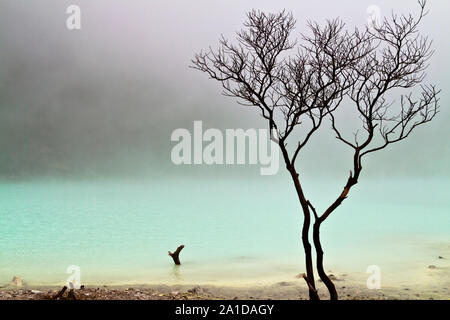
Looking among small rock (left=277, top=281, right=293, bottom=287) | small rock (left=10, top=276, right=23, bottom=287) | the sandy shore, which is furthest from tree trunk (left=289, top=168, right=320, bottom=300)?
small rock (left=10, top=276, right=23, bottom=287)

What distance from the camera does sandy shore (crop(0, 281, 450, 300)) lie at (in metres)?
9.16

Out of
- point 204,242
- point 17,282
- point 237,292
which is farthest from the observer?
point 204,242

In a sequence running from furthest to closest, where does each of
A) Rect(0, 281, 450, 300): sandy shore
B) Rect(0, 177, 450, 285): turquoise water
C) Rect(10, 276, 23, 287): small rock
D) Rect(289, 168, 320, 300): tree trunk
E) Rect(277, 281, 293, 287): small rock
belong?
Rect(0, 177, 450, 285): turquoise water
Rect(277, 281, 293, 287): small rock
Rect(10, 276, 23, 287): small rock
Rect(0, 281, 450, 300): sandy shore
Rect(289, 168, 320, 300): tree trunk

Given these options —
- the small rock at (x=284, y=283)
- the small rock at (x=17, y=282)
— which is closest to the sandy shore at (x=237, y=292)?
the small rock at (x=284, y=283)

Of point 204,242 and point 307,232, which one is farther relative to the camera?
point 204,242

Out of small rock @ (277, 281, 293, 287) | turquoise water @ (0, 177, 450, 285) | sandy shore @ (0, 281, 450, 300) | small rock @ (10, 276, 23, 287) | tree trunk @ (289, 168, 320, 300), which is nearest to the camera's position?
tree trunk @ (289, 168, 320, 300)

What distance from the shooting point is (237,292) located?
1063 cm

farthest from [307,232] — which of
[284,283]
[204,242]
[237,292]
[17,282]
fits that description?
[204,242]

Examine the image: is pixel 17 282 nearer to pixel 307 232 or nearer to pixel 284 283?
pixel 284 283

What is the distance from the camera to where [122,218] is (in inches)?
1184

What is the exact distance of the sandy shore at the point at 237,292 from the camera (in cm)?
916

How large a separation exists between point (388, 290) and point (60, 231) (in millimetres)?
18193

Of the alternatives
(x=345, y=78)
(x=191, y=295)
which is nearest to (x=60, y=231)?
(x=191, y=295)

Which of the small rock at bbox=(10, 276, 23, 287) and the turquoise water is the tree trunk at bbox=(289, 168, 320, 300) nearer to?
the turquoise water
